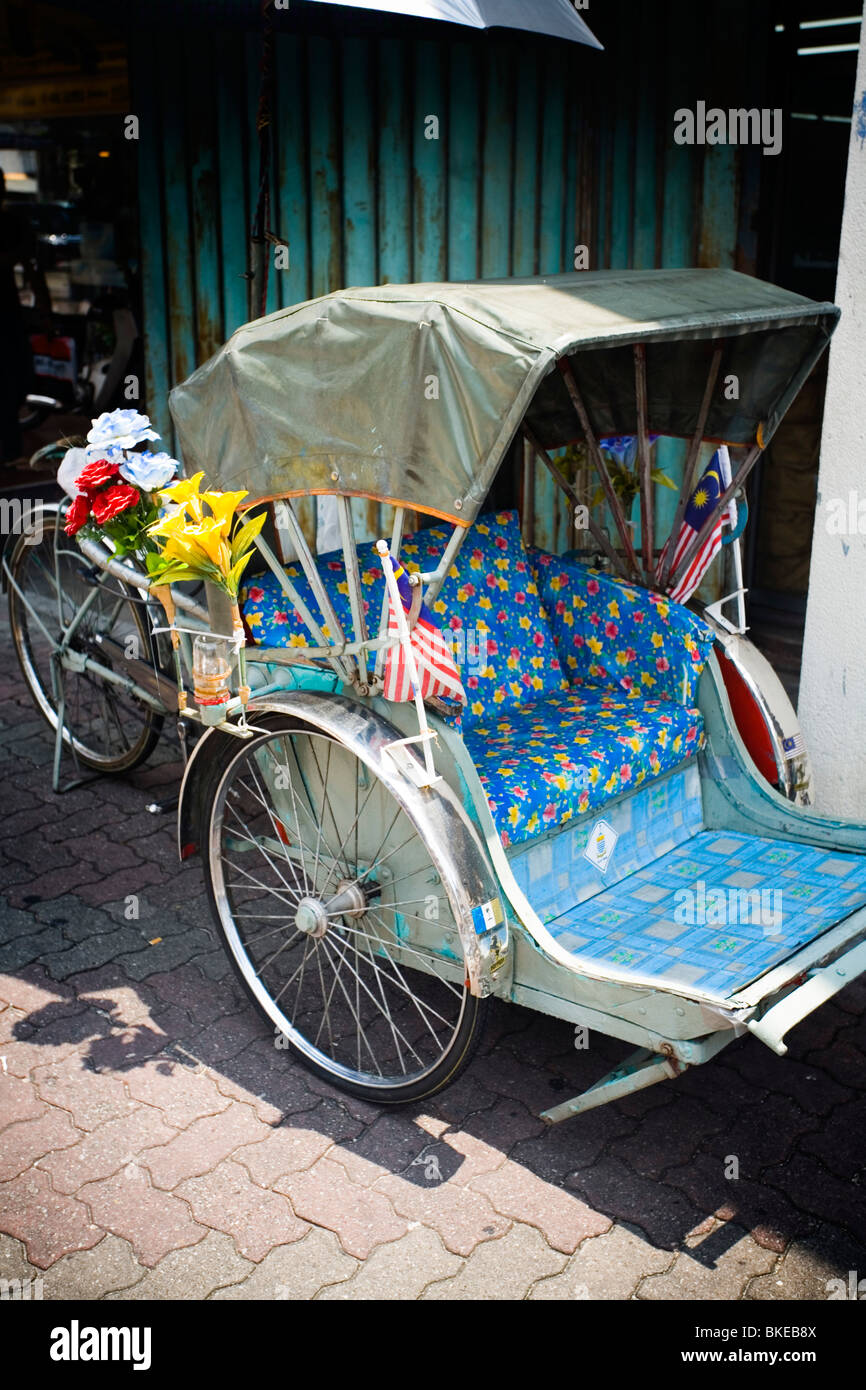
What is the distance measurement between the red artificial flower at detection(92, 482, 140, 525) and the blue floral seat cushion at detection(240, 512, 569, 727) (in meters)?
0.46

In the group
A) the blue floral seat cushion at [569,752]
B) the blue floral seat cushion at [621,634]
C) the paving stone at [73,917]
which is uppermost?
the blue floral seat cushion at [621,634]

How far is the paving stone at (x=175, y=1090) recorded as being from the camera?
3.43 m

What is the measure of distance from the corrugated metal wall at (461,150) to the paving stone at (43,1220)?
412 centimetres

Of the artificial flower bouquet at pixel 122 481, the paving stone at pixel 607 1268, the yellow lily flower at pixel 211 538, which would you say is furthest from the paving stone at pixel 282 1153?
the artificial flower bouquet at pixel 122 481

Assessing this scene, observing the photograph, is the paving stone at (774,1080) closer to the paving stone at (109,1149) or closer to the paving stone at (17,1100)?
the paving stone at (109,1149)

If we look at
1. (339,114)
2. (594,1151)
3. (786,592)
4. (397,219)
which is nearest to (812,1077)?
(594,1151)

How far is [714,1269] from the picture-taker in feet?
9.52

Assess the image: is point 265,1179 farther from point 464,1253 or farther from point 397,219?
point 397,219

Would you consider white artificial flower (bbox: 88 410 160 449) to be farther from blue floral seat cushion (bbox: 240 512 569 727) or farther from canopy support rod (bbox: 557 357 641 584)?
canopy support rod (bbox: 557 357 641 584)

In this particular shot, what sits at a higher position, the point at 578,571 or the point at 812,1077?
the point at 578,571

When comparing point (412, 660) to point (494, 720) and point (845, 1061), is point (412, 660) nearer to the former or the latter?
point (494, 720)

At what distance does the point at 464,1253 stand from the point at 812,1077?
3.86ft

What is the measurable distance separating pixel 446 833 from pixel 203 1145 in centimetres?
108
